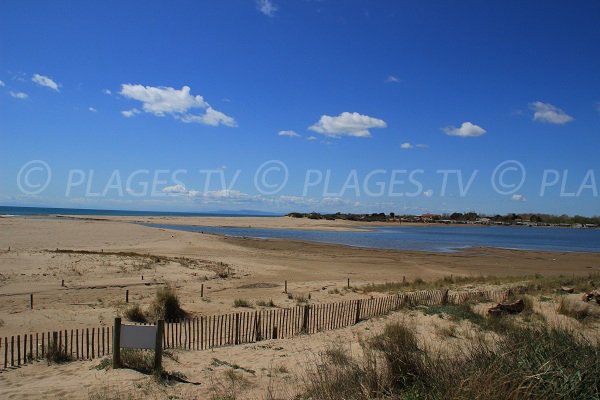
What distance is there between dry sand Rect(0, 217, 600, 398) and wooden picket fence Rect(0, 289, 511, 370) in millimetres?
670

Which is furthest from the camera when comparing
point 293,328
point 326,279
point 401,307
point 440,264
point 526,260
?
point 526,260

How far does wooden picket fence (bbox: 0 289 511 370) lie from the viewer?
10.4m

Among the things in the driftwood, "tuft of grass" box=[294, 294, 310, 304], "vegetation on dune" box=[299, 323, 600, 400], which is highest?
"vegetation on dune" box=[299, 323, 600, 400]

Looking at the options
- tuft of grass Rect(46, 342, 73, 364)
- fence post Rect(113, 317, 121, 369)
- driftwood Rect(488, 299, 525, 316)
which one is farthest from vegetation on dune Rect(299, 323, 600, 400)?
driftwood Rect(488, 299, 525, 316)

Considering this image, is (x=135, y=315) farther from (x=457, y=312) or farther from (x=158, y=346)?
(x=457, y=312)

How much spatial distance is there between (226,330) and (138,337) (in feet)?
16.6

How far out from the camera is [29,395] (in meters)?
7.99

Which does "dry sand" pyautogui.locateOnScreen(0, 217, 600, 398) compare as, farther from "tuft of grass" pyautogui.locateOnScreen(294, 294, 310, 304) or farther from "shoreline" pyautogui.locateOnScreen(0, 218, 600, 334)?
"tuft of grass" pyautogui.locateOnScreen(294, 294, 310, 304)

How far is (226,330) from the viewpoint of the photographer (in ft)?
44.8

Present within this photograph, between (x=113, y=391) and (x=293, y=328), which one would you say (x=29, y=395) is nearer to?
(x=113, y=391)

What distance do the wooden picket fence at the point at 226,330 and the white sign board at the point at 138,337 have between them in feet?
7.16

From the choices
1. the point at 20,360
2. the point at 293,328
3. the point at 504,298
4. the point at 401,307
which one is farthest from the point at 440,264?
the point at 20,360

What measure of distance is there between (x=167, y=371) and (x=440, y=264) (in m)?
35.2

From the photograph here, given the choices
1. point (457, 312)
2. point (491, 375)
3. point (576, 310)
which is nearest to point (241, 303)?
point (457, 312)
